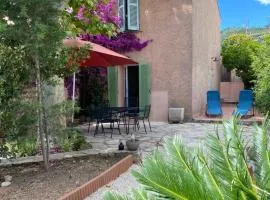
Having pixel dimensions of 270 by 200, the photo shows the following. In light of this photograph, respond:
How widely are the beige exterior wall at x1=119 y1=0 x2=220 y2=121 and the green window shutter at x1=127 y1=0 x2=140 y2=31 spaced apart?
181 mm

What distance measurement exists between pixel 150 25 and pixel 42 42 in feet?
35.3

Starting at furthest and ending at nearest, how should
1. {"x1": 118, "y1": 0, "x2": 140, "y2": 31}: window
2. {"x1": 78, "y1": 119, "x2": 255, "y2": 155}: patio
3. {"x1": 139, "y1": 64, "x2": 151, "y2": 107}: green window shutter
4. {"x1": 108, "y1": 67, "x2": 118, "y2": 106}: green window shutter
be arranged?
{"x1": 108, "y1": 67, "x2": 118, "y2": 106}: green window shutter, {"x1": 118, "y1": 0, "x2": 140, "y2": 31}: window, {"x1": 139, "y1": 64, "x2": 151, "y2": 107}: green window shutter, {"x1": 78, "y1": 119, "x2": 255, "y2": 155}: patio

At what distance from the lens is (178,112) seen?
53.5 ft

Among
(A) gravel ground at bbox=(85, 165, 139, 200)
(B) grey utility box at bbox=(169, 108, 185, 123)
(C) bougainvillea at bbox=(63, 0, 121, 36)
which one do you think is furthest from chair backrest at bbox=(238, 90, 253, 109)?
(A) gravel ground at bbox=(85, 165, 139, 200)

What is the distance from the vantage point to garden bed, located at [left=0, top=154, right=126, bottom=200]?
634 cm

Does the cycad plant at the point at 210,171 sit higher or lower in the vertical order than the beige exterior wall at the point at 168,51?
lower

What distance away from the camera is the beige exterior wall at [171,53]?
54.6ft

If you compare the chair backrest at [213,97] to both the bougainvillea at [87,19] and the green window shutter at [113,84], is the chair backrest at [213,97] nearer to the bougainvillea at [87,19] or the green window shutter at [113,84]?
the green window shutter at [113,84]

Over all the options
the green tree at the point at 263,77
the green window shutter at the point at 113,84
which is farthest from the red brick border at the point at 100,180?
the green window shutter at the point at 113,84

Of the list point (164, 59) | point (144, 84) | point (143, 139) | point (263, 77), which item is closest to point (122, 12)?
point (164, 59)

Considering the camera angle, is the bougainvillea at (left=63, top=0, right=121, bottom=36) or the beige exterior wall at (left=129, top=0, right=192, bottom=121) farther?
the beige exterior wall at (left=129, top=0, right=192, bottom=121)

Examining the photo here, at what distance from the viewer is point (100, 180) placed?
6945 millimetres

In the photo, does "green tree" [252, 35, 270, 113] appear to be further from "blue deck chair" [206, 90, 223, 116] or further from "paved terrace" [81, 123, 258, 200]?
"blue deck chair" [206, 90, 223, 116]

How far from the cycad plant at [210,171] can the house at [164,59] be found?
46.4 ft
